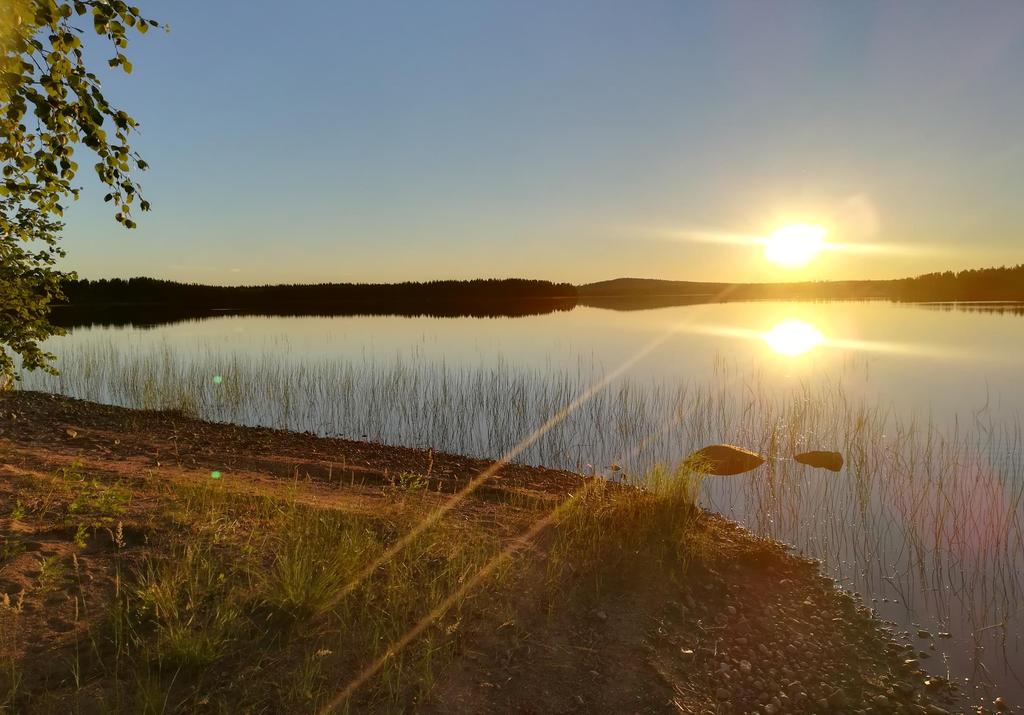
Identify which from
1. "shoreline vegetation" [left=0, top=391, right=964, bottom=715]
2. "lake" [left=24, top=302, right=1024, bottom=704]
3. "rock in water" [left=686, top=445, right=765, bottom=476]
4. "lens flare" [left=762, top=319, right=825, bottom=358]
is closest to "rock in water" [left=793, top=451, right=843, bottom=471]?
"lake" [left=24, top=302, right=1024, bottom=704]

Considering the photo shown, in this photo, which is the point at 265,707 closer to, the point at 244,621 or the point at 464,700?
the point at 244,621

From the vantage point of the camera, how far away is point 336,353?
30688 millimetres

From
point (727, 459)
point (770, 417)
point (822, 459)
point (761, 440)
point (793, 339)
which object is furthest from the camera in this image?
point (793, 339)

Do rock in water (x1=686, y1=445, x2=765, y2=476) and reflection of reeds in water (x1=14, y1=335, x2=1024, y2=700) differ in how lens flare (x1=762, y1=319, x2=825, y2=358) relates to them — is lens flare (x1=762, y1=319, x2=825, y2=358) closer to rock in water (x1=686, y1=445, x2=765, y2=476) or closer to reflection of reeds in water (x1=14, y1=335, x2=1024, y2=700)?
reflection of reeds in water (x1=14, y1=335, x2=1024, y2=700)

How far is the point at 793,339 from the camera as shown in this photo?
131 ft

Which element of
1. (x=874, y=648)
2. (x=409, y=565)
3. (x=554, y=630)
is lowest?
(x=874, y=648)

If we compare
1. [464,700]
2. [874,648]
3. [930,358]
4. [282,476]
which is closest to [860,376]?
[930,358]

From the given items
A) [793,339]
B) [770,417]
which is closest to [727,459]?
[770,417]

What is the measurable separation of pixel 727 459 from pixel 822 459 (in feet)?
7.15

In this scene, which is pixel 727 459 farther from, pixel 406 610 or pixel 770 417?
pixel 406 610

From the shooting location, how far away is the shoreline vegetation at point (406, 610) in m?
3.92

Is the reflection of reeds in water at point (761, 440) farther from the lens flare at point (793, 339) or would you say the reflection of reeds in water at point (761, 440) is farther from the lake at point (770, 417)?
the lens flare at point (793, 339)

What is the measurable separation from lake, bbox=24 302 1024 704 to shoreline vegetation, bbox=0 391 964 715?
4.53 feet

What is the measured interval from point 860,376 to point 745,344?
45.8 ft
